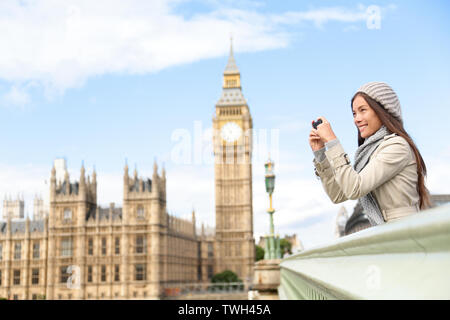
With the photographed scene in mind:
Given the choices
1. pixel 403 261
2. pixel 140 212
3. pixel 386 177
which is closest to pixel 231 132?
pixel 140 212

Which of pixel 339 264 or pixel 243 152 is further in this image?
pixel 243 152

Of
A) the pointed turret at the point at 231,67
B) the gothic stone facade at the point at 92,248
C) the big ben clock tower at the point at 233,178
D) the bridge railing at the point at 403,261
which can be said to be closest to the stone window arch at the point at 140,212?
the gothic stone facade at the point at 92,248

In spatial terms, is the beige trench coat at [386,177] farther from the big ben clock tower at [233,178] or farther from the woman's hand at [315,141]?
the big ben clock tower at [233,178]

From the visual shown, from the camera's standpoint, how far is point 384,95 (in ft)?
7.33

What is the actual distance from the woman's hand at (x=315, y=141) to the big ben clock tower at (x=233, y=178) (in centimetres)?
6258

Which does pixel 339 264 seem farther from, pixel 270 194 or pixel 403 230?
pixel 270 194

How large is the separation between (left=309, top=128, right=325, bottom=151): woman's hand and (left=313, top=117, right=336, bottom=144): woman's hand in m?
0.09

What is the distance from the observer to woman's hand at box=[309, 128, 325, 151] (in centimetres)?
234

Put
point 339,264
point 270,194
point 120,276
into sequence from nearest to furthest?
point 339,264
point 270,194
point 120,276

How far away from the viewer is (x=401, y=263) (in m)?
1.09

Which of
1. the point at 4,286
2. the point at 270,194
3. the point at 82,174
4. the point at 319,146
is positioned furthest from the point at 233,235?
the point at 319,146

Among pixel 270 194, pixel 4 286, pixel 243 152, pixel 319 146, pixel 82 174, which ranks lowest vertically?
pixel 4 286

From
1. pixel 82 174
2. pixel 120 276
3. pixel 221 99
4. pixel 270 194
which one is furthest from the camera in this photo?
pixel 221 99

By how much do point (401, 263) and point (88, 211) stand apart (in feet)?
168
